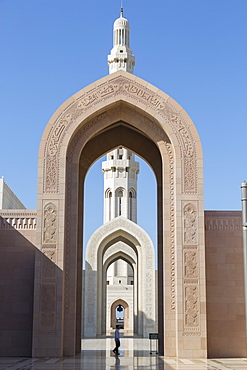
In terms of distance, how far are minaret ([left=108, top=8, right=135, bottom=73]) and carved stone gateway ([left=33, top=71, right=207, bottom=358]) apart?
1017 inches

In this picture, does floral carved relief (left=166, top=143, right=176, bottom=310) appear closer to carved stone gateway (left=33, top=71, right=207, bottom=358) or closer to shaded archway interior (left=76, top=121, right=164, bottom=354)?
carved stone gateway (left=33, top=71, right=207, bottom=358)

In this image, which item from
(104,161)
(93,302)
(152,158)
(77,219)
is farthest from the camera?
(104,161)

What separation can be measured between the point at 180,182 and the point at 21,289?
572cm

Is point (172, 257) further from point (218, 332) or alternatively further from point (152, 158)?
point (152, 158)

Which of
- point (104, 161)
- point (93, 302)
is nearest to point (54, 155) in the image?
point (93, 302)

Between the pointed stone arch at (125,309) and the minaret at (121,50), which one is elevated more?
the minaret at (121,50)

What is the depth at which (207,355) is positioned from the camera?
15570mm

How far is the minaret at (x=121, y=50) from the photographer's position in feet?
139

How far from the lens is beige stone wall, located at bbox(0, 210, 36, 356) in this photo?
615 inches

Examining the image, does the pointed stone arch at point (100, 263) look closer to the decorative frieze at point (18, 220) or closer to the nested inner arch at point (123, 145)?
the nested inner arch at point (123, 145)

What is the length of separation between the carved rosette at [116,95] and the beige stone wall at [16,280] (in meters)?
1.54

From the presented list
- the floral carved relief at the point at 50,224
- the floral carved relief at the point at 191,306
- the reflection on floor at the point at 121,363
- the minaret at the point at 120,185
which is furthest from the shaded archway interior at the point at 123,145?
the minaret at the point at 120,185

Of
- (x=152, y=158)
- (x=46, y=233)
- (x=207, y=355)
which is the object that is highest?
(x=152, y=158)

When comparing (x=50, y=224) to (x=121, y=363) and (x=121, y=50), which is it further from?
(x=121, y=50)
